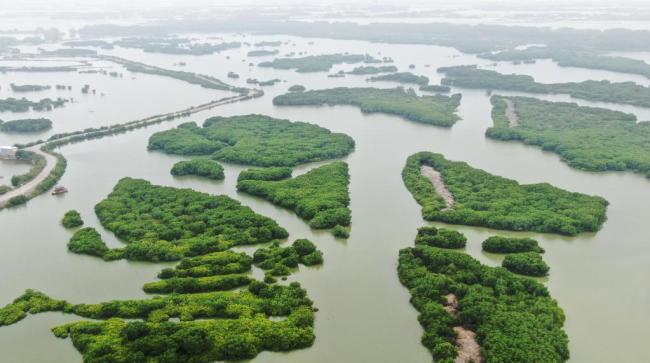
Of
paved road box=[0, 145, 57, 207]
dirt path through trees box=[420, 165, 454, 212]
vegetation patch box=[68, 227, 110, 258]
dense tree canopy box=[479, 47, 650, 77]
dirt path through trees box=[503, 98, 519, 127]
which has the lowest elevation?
paved road box=[0, 145, 57, 207]

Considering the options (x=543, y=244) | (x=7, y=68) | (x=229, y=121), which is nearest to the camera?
(x=543, y=244)

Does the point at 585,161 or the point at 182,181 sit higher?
the point at 585,161

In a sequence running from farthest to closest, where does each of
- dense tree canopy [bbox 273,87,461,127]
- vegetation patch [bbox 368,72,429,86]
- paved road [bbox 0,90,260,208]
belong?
1. vegetation patch [bbox 368,72,429,86]
2. dense tree canopy [bbox 273,87,461,127]
3. paved road [bbox 0,90,260,208]

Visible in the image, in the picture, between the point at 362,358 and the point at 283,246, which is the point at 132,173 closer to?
the point at 283,246

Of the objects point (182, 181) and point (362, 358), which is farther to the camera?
point (182, 181)

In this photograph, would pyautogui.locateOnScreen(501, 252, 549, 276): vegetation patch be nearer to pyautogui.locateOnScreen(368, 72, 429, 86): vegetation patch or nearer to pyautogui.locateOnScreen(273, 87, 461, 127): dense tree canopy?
pyautogui.locateOnScreen(273, 87, 461, 127): dense tree canopy

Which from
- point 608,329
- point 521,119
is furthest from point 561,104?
point 608,329

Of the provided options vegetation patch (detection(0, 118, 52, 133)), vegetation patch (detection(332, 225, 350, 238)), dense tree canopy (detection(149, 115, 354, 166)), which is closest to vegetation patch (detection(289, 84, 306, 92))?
dense tree canopy (detection(149, 115, 354, 166))
